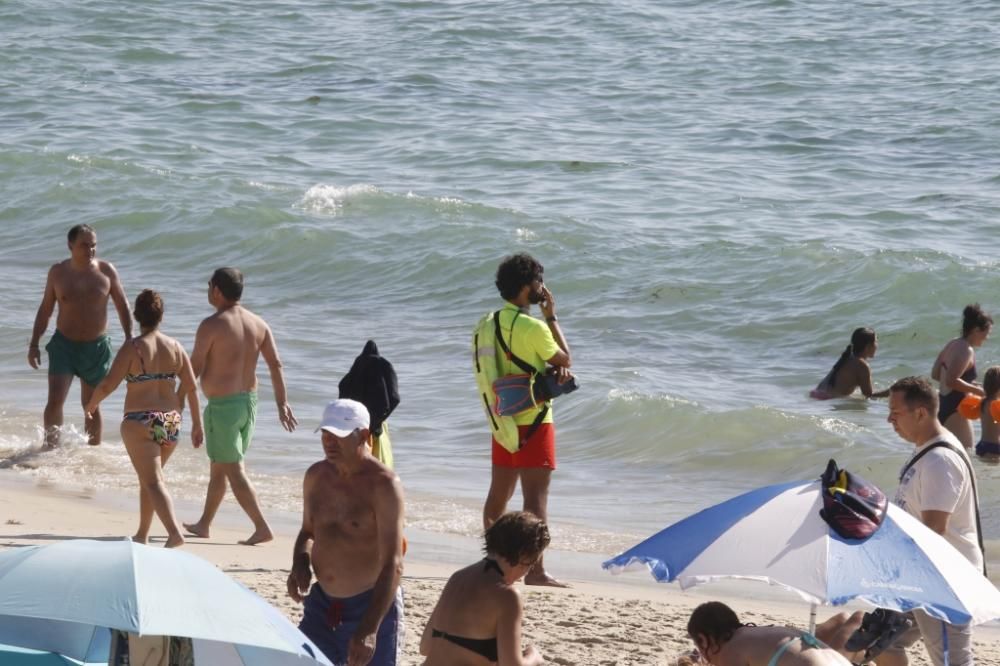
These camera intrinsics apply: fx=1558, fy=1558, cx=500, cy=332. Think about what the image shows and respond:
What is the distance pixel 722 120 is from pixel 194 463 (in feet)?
49.5

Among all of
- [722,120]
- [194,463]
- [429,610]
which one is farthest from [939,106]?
[429,610]

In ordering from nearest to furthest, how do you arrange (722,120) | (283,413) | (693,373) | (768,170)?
(283,413)
(693,373)
(768,170)
(722,120)

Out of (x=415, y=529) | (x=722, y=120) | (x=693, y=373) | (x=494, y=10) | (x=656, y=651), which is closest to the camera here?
(x=656, y=651)

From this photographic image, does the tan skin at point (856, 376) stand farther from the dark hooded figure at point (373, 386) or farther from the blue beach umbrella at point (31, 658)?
the blue beach umbrella at point (31, 658)

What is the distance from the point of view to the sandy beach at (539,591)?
7012mm

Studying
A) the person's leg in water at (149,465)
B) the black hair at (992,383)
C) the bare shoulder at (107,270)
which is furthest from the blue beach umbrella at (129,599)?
the black hair at (992,383)

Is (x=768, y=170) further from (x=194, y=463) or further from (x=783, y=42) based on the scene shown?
(x=194, y=463)

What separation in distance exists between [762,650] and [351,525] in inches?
56.0

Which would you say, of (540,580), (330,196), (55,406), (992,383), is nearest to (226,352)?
(540,580)

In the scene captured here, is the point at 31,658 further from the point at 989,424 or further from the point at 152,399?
the point at 989,424

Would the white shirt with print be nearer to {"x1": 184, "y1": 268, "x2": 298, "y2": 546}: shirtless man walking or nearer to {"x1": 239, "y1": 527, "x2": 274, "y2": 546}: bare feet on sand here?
{"x1": 184, "y1": 268, "x2": 298, "y2": 546}: shirtless man walking

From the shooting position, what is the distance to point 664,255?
18.2 meters

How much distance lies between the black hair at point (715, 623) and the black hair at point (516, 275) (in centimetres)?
278

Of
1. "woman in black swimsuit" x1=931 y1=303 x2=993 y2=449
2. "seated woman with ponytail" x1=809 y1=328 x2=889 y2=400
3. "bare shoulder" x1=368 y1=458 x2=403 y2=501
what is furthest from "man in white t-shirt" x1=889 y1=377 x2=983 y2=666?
"seated woman with ponytail" x1=809 y1=328 x2=889 y2=400
